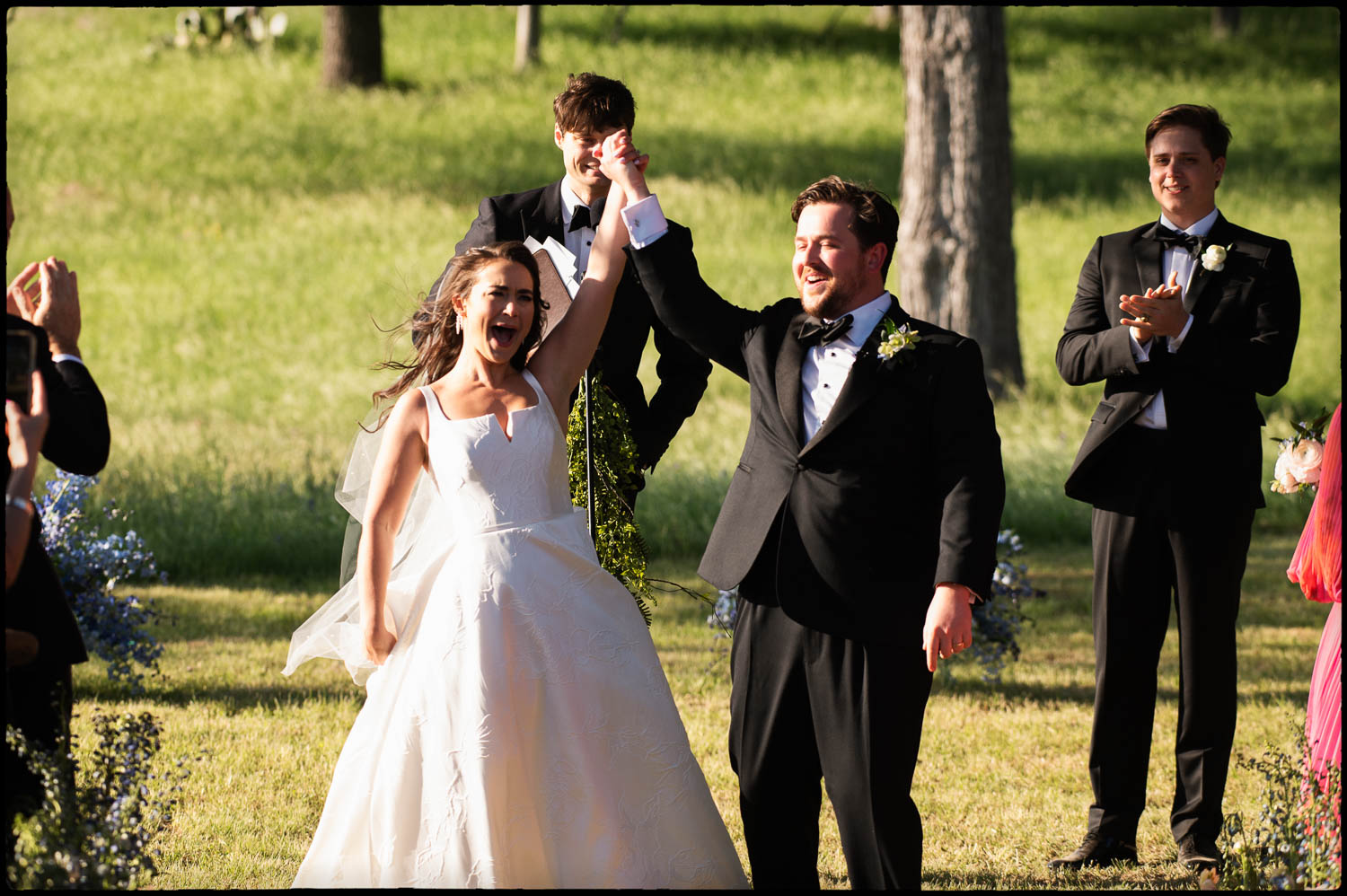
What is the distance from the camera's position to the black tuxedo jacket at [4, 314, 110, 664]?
3.88 m

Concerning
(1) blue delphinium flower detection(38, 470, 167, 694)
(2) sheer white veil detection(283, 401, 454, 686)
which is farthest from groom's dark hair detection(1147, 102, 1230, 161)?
(1) blue delphinium flower detection(38, 470, 167, 694)

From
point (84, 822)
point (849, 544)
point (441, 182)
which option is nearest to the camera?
point (84, 822)

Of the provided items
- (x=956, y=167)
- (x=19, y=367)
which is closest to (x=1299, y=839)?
(x=19, y=367)

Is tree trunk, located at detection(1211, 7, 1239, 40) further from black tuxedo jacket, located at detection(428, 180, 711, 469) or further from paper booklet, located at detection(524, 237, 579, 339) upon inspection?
paper booklet, located at detection(524, 237, 579, 339)

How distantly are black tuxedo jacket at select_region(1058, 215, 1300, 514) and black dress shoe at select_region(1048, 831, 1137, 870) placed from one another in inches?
49.0

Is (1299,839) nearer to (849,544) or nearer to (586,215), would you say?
(849,544)

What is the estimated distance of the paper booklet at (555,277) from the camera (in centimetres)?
516

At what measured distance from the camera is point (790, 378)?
457cm

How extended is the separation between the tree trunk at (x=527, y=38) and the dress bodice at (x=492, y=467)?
80.7 ft

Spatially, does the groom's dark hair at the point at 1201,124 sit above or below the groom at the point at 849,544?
above

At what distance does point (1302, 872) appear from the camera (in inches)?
164

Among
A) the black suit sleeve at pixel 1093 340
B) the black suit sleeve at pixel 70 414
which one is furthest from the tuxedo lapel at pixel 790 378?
the black suit sleeve at pixel 70 414

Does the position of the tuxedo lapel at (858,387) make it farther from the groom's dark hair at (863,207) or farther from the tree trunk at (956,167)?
the tree trunk at (956,167)

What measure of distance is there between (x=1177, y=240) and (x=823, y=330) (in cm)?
167
